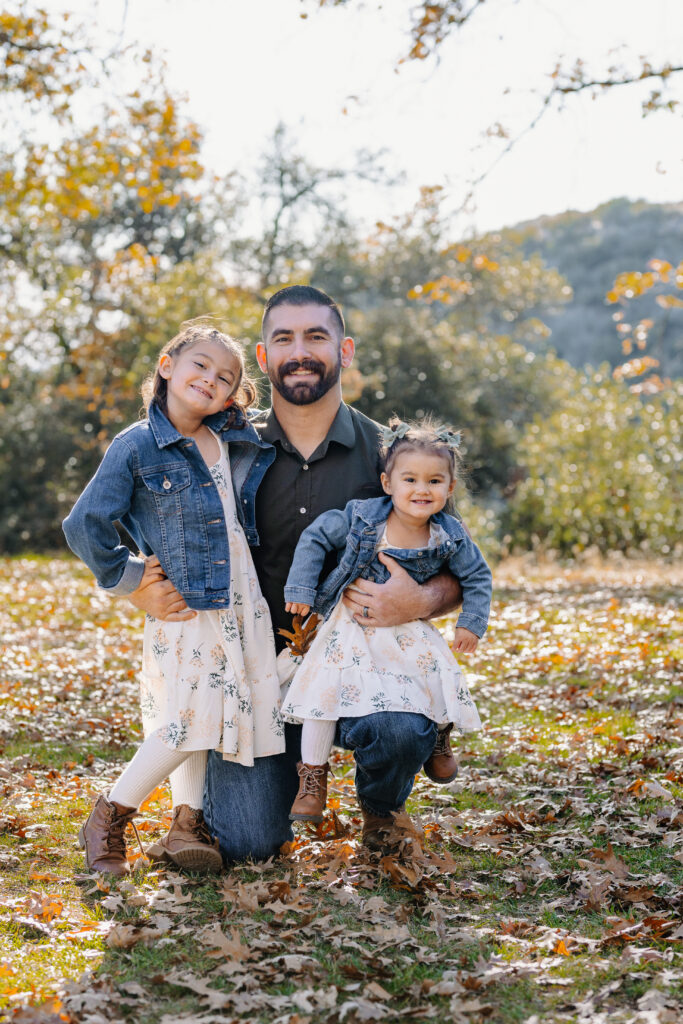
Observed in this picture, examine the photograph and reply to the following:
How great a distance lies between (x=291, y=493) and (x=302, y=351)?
626 mm

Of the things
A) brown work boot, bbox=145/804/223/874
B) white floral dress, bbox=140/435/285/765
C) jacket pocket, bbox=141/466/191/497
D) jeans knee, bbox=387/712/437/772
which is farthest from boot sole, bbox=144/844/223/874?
jacket pocket, bbox=141/466/191/497

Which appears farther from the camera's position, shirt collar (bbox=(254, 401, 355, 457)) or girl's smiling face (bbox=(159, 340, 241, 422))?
shirt collar (bbox=(254, 401, 355, 457))

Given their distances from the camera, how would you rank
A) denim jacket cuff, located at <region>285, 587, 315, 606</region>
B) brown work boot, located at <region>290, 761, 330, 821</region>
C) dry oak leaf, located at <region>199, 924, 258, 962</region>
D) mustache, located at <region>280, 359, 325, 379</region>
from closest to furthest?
dry oak leaf, located at <region>199, 924, 258, 962</region> → brown work boot, located at <region>290, 761, 330, 821</region> → denim jacket cuff, located at <region>285, 587, 315, 606</region> → mustache, located at <region>280, 359, 325, 379</region>

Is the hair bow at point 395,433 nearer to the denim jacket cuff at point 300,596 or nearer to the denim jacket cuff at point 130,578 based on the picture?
the denim jacket cuff at point 300,596

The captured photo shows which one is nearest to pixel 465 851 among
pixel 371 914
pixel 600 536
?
pixel 371 914

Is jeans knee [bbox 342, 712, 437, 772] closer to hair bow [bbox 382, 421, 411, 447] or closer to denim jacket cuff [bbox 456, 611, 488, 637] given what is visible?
denim jacket cuff [bbox 456, 611, 488, 637]

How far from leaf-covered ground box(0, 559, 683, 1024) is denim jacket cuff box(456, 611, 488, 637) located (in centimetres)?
91

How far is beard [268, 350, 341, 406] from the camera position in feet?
14.3

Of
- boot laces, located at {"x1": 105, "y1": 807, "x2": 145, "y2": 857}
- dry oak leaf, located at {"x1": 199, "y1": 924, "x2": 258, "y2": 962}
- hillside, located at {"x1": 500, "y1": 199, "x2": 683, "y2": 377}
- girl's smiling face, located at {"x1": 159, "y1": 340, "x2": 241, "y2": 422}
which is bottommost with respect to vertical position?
dry oak leaf, located at {"x1": 199, "y1": 924, "x2": 258, "y2": 962}

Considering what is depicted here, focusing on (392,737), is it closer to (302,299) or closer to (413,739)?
(413,739)

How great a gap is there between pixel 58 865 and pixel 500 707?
357cm

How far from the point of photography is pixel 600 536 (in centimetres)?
1630

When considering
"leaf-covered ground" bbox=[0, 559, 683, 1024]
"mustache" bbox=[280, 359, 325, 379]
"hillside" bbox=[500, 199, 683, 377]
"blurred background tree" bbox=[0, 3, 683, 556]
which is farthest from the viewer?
"hillside" bbox=[500, 199, 683, 377]

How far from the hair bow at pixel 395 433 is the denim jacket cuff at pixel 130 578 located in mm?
1123
